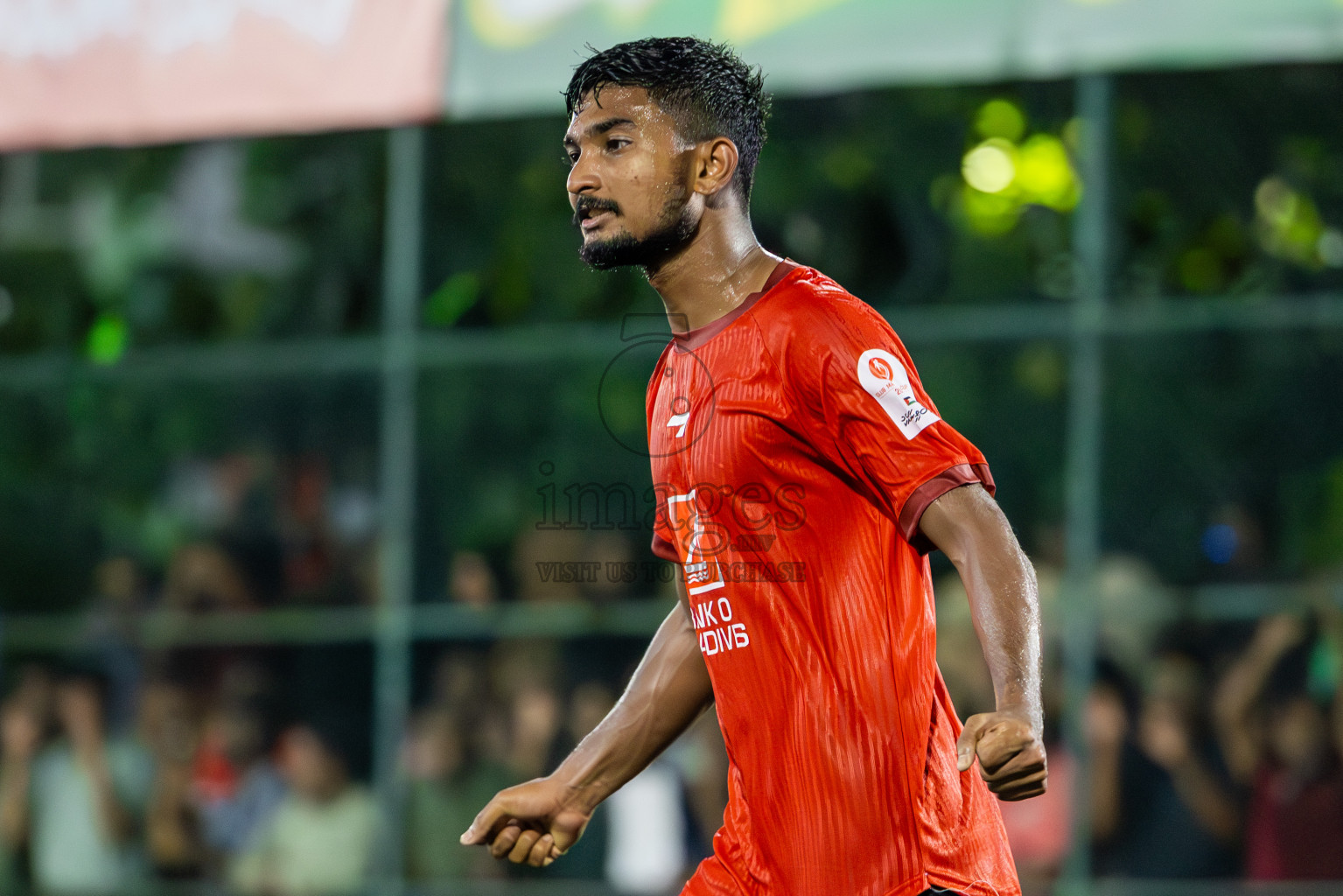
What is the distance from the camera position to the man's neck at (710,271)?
3635mm

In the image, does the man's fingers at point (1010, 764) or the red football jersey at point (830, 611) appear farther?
the red football jersey at point (830, 611)

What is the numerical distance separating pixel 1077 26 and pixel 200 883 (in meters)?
6.74

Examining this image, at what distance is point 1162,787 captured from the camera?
826 centimetres

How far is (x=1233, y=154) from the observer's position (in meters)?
9.05

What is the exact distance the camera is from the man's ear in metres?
3.71

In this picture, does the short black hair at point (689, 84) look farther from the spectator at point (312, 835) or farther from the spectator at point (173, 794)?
the spectator at point (173, 794)

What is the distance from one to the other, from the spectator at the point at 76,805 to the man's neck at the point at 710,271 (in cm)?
742

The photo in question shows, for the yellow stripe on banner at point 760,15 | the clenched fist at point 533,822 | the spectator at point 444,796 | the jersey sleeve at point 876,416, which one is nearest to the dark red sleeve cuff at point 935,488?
the jersey sleeve at point 876,416

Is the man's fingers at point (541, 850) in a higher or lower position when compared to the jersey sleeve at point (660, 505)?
lower

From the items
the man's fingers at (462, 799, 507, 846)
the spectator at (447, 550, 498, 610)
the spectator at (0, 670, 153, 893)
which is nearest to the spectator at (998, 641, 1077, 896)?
the spectator at (447, 550, 498, 610)

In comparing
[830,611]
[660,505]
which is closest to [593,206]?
[660,505]

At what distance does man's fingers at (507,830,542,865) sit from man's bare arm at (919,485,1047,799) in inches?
47.2

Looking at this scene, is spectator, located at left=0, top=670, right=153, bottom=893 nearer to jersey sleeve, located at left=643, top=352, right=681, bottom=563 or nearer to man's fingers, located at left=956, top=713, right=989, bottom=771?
jersey sleeve, located at left=643, top=352, right=681, bottom=563

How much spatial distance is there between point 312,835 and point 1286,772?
5214 mm
